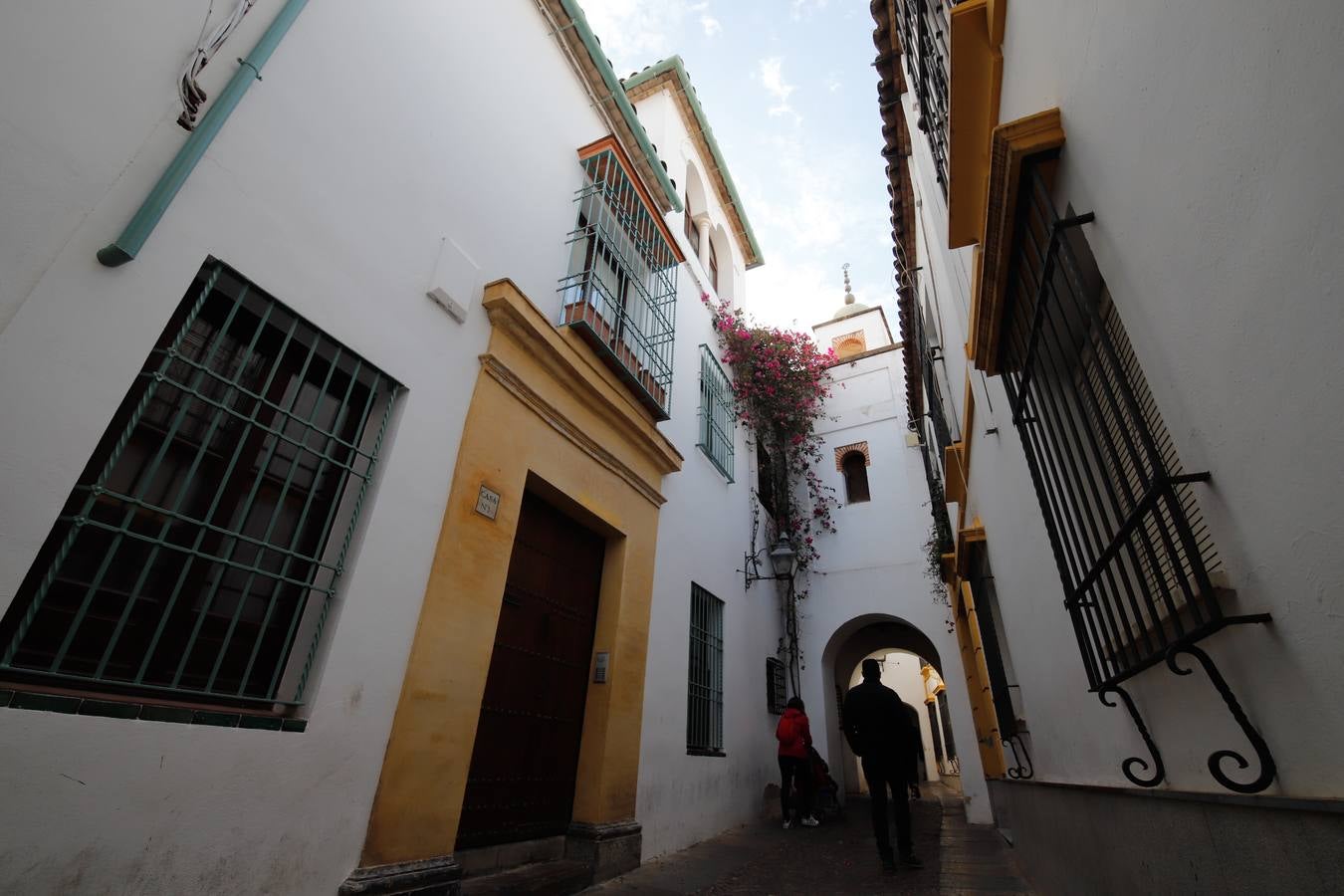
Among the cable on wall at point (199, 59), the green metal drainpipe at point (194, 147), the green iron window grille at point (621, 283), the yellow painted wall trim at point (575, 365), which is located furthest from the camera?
the green iron window grille at point (621, 283)

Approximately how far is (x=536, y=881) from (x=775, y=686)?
560 cm

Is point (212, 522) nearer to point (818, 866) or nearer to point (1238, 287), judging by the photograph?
point (1238, 287)

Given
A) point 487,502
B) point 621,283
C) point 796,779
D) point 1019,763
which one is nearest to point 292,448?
point 487,502

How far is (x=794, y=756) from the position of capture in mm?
6910

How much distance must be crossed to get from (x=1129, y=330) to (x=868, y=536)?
353 inches

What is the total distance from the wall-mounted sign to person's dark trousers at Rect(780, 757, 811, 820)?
4888mm

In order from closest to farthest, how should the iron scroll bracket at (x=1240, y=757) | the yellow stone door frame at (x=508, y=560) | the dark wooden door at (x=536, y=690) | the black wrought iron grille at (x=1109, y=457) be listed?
1. the iron scroll bracket at (x=1240, y=757)
2. the black wrought iron grille at (x=1109, y=457)
3. the yellow stone door frame at (x=508, y=560)
4. the dark wooden door at (x=536, y=690)

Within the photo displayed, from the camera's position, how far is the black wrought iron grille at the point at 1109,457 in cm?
140

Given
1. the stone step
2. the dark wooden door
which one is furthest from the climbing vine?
the stone step

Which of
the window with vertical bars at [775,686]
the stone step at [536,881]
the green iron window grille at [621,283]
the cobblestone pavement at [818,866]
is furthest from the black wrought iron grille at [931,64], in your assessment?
the window with vertical bars at [775,686]

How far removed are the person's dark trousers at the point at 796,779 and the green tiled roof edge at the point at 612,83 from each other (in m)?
6.79

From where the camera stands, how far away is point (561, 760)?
4656mm

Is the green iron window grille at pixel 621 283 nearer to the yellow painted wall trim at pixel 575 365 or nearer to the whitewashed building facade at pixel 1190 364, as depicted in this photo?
the yellow painted wall trim at pixel 575 365

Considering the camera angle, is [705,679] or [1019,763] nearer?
[1019,763]
